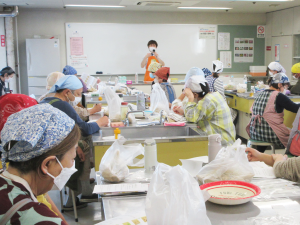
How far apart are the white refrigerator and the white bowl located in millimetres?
7046

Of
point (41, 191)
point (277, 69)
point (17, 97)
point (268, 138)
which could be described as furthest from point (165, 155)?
point (277, 69)

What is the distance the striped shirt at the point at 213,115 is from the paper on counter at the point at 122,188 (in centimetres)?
146

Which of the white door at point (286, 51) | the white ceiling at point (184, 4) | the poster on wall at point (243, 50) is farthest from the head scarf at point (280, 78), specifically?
the poster on wall at point (243, 50)

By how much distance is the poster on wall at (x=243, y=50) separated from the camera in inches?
349

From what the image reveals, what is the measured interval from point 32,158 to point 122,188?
0.63 metres

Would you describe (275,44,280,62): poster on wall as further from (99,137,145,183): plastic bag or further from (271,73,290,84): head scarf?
(99,137,145,183): plastic bag

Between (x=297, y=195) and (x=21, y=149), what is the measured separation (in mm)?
1167

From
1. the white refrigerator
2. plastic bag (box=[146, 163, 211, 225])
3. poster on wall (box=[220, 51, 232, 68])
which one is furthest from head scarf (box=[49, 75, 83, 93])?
poster on wall (box=[220, 51, 232, 68])

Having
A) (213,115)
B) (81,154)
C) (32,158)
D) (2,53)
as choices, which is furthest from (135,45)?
(32,158)

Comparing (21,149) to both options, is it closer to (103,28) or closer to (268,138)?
(268,138)

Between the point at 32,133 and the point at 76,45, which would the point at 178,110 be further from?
the point at 76,45

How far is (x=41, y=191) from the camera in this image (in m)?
1.09

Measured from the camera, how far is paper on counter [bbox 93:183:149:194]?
1510 millimetres

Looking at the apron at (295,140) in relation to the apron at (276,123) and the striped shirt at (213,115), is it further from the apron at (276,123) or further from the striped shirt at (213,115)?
the apron at (276,123)
